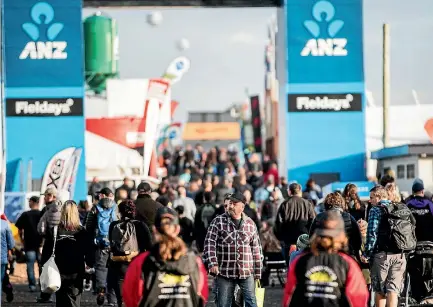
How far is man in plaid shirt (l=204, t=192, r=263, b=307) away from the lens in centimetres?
A: 1306

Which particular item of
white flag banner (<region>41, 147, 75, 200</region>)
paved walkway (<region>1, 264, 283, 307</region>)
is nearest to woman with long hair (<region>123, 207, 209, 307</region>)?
paved walkway (<region>1, 264, 283, 307</region>)

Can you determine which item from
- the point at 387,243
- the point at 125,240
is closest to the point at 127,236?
the point at 125,240

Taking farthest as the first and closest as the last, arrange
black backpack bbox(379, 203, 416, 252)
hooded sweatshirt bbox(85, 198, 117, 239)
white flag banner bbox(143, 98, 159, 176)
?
white flag banner bbox(143, 98, 159, 176)
hooded sweatshirt bbox(85, 198, 117, 239)
black backpack bbox(379, 203, 416, 252)

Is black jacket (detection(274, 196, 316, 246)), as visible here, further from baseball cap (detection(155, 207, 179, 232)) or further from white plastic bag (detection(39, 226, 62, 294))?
baseball cap (detection(155, 207, 179, 232))

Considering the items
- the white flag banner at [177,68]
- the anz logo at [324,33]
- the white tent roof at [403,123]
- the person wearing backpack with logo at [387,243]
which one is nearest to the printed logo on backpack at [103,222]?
the person wearing backpack with logo at [387,243]

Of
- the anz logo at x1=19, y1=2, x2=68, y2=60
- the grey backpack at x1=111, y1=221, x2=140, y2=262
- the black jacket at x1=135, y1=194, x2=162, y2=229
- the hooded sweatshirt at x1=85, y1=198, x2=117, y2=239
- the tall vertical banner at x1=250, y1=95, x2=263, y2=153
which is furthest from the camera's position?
the tall vertical banner at x1=250, y1=95, x2=263, y2=153

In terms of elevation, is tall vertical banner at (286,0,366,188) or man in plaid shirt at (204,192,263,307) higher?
tall vertical banner at (286,0,366,188)

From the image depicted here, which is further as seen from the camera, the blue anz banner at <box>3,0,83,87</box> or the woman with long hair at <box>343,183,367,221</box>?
the blue anz banner at <box>3,0,83,87</box>

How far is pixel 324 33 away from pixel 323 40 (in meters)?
0.17

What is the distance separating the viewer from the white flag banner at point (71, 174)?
82.5ft

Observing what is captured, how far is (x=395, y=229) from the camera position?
1435 centimetres

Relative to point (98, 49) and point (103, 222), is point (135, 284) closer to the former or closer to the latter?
point (103, 222)

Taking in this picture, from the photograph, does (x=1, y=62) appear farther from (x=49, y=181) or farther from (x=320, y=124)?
(x=320, y=124)

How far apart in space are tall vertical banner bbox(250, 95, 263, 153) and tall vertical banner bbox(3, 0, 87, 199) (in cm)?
1778
